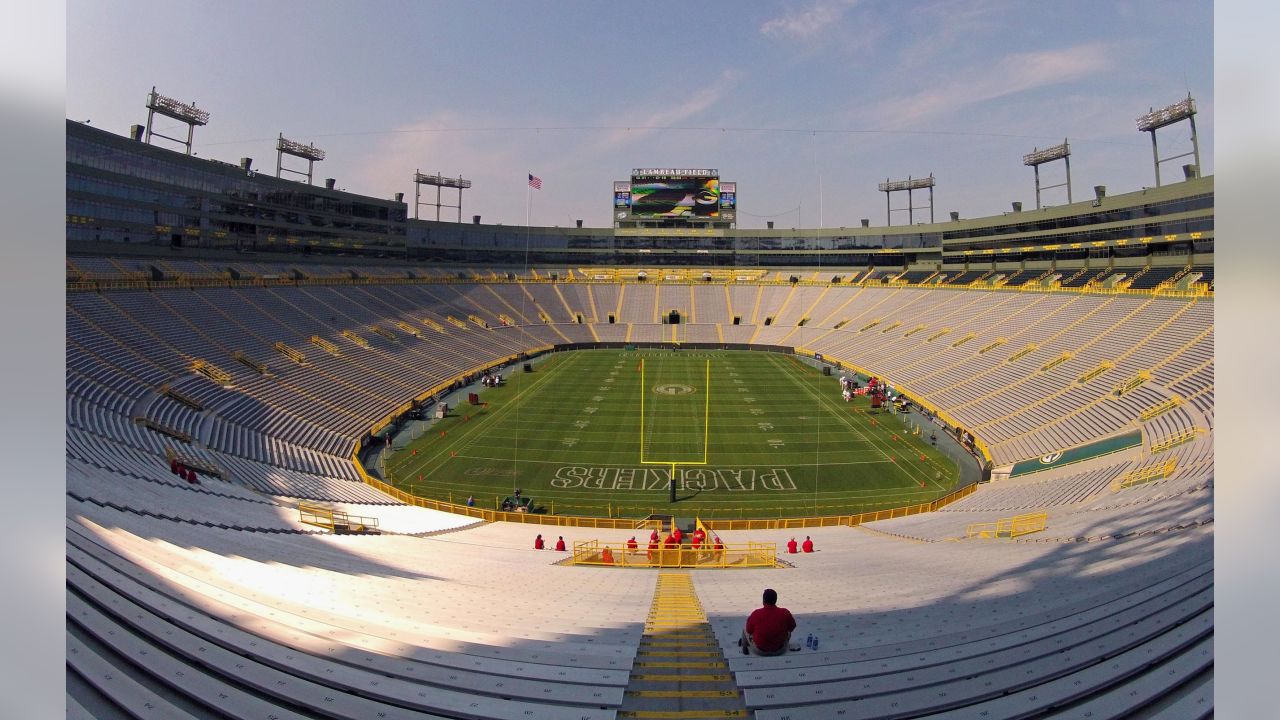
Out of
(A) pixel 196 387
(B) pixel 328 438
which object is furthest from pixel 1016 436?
(A) pixel 196 387

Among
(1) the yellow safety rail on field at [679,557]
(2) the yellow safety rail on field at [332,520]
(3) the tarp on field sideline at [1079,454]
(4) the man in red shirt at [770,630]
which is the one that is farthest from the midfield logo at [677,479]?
(4) the man in red shirt at [770,630]

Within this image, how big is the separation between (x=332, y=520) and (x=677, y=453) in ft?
47.7

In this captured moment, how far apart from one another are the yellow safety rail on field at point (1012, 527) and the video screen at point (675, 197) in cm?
5653

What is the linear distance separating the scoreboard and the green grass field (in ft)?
110

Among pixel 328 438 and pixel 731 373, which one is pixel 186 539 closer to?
pixel 328 438

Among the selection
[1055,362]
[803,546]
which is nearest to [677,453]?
[803,546]

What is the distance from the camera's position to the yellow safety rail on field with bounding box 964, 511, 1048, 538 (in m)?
12.7

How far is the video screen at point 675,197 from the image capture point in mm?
66312

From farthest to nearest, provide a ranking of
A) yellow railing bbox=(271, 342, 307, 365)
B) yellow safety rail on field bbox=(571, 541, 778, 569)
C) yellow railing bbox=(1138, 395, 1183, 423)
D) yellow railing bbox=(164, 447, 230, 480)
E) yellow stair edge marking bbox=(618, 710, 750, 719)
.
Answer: yellow railing bbox=(271, 342, 307, 365), yellow railing bbox=(1138, 395, 1183, 423), yellow railing bbox=(164, 447, 230, 480), yellow safety rail on field bbox=(571, 541, 778, 569), yellow stair edge marking bbox=(618, 710, 750, 719)

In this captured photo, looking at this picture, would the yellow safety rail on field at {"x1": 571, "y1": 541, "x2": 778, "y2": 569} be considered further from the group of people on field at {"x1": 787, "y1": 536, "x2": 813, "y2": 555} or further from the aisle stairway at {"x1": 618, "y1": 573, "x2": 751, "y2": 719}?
the aisle stairway at {"x1": 618, "y1": 573, "x2": 751, "y2": 719}

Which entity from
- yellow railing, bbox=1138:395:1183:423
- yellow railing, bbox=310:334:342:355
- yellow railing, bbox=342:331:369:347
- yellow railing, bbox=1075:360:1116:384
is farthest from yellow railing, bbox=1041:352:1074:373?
yellow railing, bbox=342:331:369:347

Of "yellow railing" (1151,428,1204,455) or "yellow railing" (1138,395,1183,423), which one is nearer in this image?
"yellow railing" (1151,428,1204,455)
